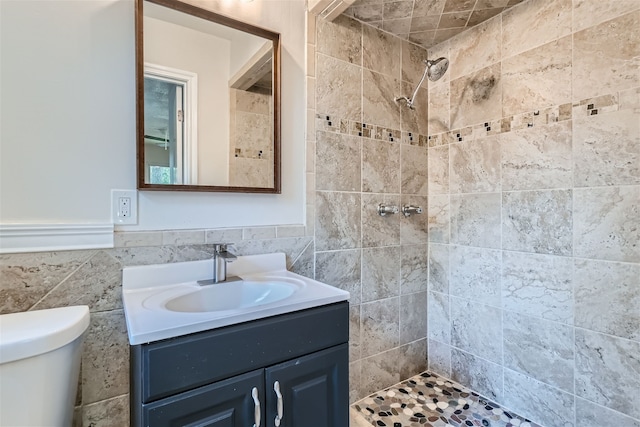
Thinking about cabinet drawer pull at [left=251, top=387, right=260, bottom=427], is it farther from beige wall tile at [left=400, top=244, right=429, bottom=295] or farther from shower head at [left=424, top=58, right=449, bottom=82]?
shower head at [left=424, top=58, right=449, bottom=82]

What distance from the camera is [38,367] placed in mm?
756

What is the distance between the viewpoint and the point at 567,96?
1.39 m

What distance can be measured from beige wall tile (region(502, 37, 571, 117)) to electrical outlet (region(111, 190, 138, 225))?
177 centimetres

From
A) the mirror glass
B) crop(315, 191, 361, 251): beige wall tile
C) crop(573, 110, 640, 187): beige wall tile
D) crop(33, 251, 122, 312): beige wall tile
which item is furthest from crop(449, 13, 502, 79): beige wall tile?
crop(33, 251, 122, 312): beige wall tile

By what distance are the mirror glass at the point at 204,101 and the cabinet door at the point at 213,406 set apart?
0.71 m

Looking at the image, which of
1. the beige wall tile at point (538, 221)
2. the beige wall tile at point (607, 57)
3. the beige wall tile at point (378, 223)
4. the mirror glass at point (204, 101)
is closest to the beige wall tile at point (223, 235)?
the mirror glass at point (204, 101)

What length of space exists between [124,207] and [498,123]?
1778mm

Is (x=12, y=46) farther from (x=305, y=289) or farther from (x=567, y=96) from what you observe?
(x=567, y=96)

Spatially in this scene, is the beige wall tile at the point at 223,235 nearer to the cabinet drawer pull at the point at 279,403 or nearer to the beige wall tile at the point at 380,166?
the cabinet drawer pull at the point at 279,403

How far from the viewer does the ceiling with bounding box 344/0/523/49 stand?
154cm

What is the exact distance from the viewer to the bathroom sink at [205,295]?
0.80 metres

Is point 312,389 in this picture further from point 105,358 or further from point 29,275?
point 29,275

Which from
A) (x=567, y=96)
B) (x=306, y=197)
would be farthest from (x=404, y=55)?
(x=306, y=197)

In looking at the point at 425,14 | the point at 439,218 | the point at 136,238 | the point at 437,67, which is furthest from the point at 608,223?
the point at 136,238
